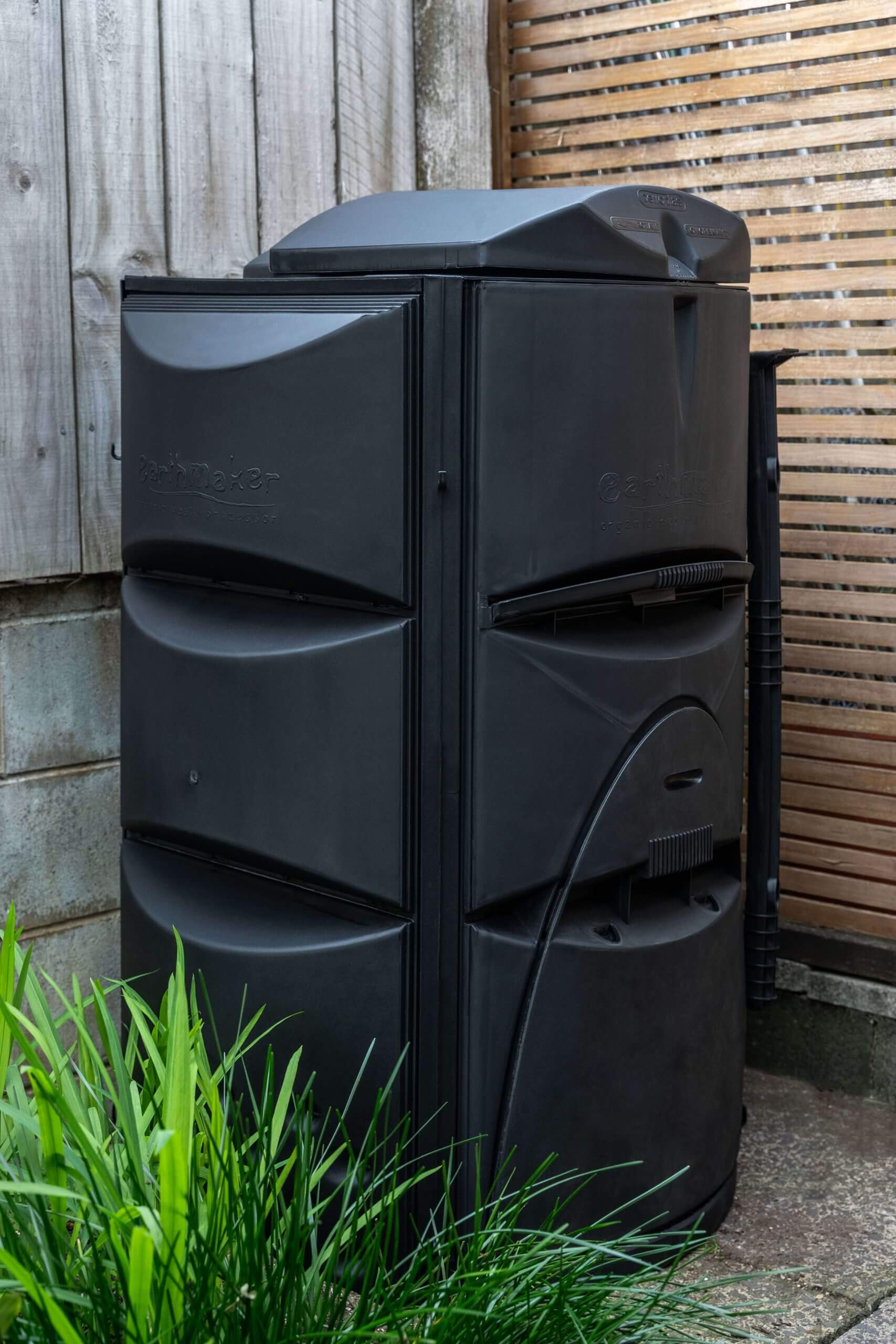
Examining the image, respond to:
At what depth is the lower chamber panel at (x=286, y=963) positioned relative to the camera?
182cm

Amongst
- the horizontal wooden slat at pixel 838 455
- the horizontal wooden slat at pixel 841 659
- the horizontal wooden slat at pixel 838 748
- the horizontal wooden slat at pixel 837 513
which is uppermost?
the horizontal wooden slat at pixel 838 455

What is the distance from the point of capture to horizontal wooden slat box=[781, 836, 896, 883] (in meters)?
2.55

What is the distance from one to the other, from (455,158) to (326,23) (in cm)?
35

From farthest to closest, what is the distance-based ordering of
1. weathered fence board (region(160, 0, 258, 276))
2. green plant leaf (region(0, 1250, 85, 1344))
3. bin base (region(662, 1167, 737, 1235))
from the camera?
weathered fence board (region(160, 0, 258, 276))
bin base (region(662, 1167, 737, 1235))
green plant leaf (region(0, 1250, 85, 1344))

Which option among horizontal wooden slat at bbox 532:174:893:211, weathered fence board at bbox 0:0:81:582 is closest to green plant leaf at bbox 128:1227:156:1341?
weathered fence board at bbox 0:0:81:582

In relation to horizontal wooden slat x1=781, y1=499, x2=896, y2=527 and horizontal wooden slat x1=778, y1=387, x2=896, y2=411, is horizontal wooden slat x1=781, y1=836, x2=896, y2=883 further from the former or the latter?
horizontal wooden slat x1=778, y1=387, x2=896, y2=411

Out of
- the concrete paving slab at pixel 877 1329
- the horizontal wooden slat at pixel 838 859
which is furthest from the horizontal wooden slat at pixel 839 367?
the concrete paving slab at pixel 877 1329

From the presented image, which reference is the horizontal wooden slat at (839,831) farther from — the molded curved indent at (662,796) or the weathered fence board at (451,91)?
the weathered fence board at (451,91)

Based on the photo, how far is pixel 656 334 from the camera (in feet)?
6.02

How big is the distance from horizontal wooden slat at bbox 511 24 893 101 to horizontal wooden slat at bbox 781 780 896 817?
1196 millimetres

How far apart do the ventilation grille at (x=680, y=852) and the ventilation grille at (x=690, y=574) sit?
0.33m

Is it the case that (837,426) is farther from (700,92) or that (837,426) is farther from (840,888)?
(840,888)

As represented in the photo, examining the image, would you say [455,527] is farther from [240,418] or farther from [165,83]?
[165,83]

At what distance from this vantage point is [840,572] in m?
2.53
